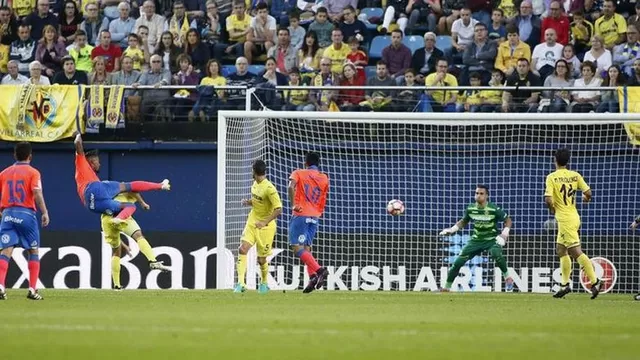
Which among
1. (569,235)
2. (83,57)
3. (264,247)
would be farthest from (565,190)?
(83,57)

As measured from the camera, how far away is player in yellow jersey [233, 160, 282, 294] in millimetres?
17906

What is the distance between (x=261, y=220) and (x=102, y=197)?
7.47ft

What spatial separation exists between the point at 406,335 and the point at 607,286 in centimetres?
1081

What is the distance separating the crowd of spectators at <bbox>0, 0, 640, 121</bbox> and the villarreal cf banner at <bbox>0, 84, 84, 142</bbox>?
739mm

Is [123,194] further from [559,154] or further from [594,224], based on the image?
[594,224]

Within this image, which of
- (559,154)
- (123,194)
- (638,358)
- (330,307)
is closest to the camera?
(638,358)

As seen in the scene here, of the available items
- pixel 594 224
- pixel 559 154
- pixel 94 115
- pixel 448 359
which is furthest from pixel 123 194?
pixel 448 359

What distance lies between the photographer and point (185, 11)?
2519 centimetres

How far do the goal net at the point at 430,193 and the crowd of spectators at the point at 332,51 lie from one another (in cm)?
60

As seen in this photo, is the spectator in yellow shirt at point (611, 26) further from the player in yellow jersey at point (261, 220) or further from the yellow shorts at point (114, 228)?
the yellow shorts at point (114, 228)

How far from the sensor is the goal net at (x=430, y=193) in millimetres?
21375

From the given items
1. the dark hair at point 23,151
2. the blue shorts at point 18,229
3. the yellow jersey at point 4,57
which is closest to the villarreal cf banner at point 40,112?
the yellow jersey at point 4,57

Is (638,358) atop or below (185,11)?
below

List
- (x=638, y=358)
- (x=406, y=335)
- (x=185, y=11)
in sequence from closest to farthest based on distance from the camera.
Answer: (x=638, y=358) < (x=406, y=335) < (x=185, y=11)
